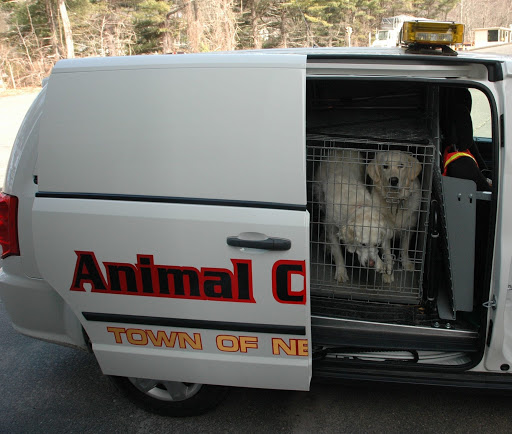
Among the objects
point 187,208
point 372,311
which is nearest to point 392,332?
point 372,311

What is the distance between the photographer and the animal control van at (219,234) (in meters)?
2.04

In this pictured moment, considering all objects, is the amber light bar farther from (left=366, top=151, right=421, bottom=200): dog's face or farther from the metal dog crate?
(left=366, top=151, right=421, bottom=200): dog's face

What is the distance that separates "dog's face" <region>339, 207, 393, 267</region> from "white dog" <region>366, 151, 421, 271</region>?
0.08 metres

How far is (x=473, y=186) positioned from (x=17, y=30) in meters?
29.8

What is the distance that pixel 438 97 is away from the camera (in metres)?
3.07

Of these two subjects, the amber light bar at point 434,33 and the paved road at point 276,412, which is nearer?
the amber light bar at point 434,33

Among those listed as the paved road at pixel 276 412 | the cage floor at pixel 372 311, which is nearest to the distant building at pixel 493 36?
the cage floor at pixel 372 311

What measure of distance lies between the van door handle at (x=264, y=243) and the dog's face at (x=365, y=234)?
845mm

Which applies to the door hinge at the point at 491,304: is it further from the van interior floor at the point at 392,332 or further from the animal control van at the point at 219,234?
the van interior floor at the point at 392,332

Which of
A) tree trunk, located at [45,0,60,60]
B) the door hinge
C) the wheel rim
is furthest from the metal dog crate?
tree trunk, located at [45,0,60,60]

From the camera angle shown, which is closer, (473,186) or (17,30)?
(473,186)

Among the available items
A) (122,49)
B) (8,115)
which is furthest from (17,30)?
(8,115)

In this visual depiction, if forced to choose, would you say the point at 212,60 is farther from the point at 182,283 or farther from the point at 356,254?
the point at 356,254

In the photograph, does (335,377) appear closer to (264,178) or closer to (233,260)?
(233,260)
